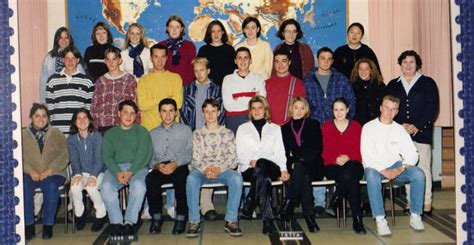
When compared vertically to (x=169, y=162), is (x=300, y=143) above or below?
above

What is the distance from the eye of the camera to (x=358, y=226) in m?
3.82

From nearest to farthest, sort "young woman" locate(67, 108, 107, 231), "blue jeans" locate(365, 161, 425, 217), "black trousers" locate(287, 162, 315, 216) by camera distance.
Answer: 1. "blue jeans" locate(365, 161, 425, 217)
2. "black trousers" locate(287, 162, 315, 216)
3. "young woman" locate(67, 108, 107, 231)

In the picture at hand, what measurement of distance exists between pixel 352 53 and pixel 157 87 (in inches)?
56.6

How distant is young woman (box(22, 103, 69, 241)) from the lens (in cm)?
389

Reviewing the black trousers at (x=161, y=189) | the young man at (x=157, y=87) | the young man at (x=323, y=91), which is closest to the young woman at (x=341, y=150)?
the young man at (x=323, y=91)

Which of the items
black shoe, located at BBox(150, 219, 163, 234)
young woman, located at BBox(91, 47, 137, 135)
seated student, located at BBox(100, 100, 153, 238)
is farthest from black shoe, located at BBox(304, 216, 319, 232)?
young woman, located at BBox(91, 47, 137, 135)

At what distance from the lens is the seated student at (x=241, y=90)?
4289 millimetres

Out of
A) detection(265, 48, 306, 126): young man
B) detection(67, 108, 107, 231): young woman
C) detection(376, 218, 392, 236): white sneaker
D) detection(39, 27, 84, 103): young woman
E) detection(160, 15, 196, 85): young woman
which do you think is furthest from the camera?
detection(160, 15, 196, 85): young woman

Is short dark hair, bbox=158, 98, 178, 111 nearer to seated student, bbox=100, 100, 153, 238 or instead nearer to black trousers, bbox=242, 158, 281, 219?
seated student, bbox=100, 100, 153, 238

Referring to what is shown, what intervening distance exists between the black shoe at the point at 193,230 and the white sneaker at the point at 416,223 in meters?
1.34

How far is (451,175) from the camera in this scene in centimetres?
527

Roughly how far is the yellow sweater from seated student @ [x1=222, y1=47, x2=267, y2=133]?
33 centimetres

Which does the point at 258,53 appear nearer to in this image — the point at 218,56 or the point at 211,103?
the point at 218,56

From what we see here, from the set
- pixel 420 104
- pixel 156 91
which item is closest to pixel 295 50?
pixel 420 104
